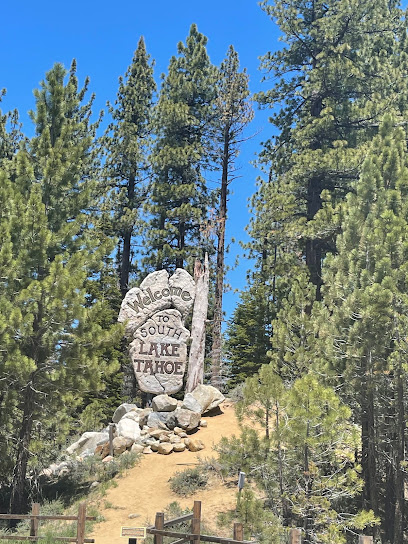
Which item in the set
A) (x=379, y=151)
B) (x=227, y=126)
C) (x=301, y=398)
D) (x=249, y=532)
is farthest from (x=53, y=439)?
(x=227, y=126)

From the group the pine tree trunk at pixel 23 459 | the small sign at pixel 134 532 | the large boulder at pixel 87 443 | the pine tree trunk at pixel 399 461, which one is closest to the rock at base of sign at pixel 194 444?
the large boulder at pixel 87 443

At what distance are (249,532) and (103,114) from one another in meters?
22.6

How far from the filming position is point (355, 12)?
73.6 ft

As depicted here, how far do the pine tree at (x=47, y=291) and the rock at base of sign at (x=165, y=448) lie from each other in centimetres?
319

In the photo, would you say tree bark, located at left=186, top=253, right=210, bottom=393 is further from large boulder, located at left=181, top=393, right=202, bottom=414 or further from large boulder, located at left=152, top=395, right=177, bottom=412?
large boulder, located at left=152, top=395, right=177, bottom=412

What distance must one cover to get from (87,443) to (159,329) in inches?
169

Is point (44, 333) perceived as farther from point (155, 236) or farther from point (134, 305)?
point (155, 236)

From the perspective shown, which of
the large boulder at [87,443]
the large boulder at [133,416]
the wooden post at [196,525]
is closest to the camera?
the wooden post at [196,525]

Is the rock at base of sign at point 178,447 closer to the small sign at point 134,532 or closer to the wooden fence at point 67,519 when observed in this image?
the wooden fence at point 67,519

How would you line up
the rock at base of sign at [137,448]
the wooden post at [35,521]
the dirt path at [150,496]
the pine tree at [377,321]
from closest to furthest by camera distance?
1. the wooden post at [35,521]
2. the pine tree at [377,321]
3. the dirt path at [150,496]
4. the rock at base of sign at [137,448]

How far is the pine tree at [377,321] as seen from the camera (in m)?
11.7

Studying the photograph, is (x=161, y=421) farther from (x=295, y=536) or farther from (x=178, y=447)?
(x=295, y=536)

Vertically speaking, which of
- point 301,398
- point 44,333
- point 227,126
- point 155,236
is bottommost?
point 301,398

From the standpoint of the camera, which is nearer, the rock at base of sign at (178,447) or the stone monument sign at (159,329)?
the rock at base of sign at (178,447)
